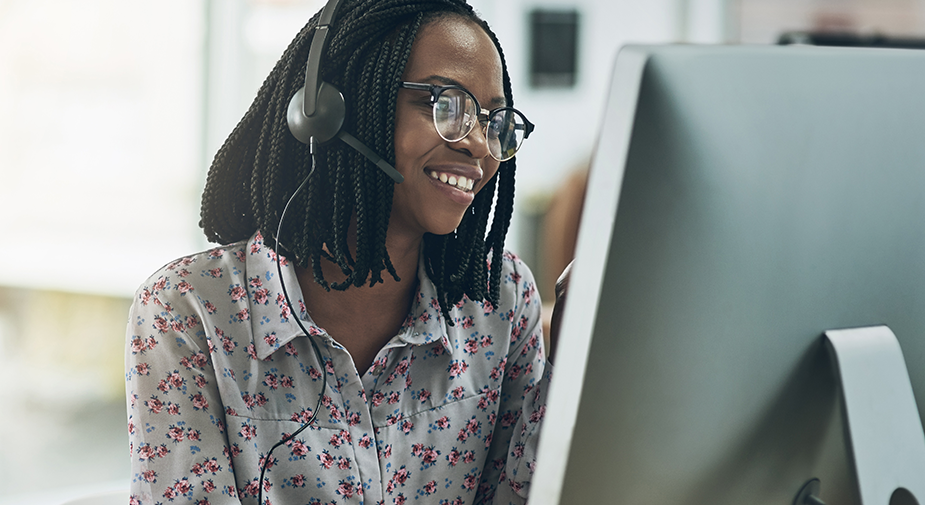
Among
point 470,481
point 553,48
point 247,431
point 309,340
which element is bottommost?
point 470,481

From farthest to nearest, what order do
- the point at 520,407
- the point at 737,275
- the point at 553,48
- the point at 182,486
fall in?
1. the point at 553,48
2. the point at 520,407
3. the point at 182,486
4. the point at 737,275

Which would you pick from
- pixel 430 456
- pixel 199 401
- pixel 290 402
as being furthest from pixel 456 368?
pixel 199 401

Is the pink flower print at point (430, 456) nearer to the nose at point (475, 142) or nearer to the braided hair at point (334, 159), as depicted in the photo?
the braided hair at point (334, 159)

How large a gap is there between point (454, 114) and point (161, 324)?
1.36 feet

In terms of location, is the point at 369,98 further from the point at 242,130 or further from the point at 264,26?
the point at 264,26

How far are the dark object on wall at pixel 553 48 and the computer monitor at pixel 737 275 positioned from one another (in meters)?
2.83

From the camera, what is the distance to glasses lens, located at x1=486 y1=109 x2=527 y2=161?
0.99m

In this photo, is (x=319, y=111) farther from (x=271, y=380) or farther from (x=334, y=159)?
(x=271, y=380)

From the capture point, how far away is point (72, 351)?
8.14 ft

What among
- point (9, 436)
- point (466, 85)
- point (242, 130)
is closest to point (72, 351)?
point (9, 436)

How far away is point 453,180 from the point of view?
0.99 m

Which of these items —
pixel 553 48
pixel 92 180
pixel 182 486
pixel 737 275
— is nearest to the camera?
pixel 737 275

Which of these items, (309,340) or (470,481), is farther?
(470,481)

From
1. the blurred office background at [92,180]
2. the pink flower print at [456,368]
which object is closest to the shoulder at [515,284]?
the pink flower print at [456,368]
